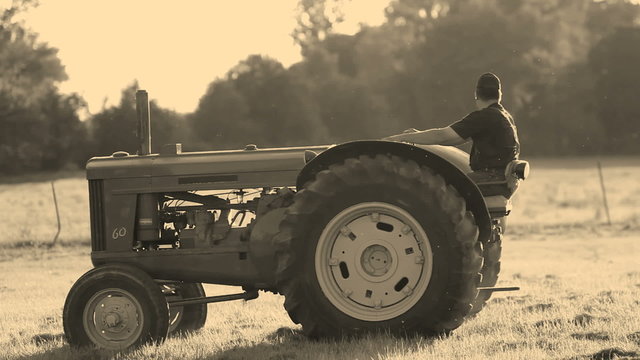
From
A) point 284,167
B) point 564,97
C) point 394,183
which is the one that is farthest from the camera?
point 564,97

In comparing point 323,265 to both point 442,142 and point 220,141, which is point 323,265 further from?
point 220,141

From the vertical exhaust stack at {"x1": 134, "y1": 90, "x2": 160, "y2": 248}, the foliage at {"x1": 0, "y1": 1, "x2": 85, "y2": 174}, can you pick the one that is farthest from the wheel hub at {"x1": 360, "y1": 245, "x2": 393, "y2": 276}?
the foliage at {"x1": 0, "y1": 1, "x2": 85, "y2": 174}

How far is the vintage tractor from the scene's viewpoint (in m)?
6.11

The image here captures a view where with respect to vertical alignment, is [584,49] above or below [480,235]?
above

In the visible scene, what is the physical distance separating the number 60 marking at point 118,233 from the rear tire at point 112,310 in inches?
21.6

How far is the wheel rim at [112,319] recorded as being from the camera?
675 cm

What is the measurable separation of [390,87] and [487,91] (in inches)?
1518

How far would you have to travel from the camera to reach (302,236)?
20.3ft

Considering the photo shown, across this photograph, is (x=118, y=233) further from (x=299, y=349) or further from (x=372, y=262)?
(x=372, y=262)

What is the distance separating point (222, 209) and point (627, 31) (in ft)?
151

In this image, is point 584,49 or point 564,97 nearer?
point 564,97

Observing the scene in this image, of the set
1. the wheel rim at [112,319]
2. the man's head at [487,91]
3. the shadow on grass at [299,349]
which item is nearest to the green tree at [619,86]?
the man's head at [487,91]

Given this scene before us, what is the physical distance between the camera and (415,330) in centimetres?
614

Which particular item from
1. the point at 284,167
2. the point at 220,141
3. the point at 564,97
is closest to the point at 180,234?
the point at 284,167
